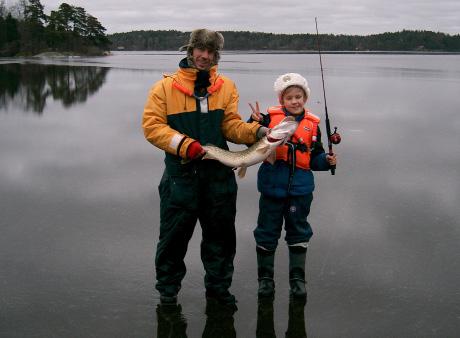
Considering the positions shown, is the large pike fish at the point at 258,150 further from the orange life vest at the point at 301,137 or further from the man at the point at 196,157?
the orange life vest at the point at 301,137

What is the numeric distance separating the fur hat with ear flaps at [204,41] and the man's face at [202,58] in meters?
0.02

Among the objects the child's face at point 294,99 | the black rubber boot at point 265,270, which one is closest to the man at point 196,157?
the black rubber boot at point 265,270

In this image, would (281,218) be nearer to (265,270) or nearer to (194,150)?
(265,270)

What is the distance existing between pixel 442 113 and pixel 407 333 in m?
13.0

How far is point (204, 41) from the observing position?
4.01 meters

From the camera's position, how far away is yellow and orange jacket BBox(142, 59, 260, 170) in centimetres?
395

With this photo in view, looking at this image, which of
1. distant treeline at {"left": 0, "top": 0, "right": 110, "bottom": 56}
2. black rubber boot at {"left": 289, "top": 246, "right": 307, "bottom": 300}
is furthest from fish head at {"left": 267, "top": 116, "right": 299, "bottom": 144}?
distant treeline at {"left": 0, "top": 0, "right": 110, "bottom": 56}

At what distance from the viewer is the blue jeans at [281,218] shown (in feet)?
14.6

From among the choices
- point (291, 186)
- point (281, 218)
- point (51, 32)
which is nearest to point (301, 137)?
point (291, 186)

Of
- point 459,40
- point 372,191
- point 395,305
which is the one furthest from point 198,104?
point 459,40

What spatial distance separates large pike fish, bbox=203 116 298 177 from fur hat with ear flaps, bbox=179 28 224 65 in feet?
2.43

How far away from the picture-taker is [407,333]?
3.80 metres

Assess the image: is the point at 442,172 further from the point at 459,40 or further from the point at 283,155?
the point at 459,40

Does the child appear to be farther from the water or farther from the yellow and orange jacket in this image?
the yellow and orange jacket
